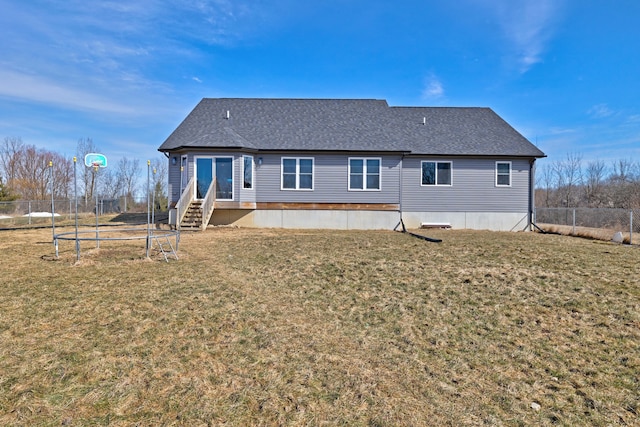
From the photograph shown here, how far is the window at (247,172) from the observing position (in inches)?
641

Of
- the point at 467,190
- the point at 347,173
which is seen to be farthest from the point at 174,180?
the point at 467,190

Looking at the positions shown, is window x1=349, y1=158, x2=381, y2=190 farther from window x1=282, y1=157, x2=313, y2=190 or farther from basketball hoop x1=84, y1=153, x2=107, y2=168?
basketball hoop x1=84, y1=153, x2=107, y2=168

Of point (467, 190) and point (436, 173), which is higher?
point (436, 173)

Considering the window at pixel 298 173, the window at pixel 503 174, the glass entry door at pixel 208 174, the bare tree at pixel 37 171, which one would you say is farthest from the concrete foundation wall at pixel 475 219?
the bare tree at pixel 37 171

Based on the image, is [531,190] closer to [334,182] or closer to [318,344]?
[334,182]

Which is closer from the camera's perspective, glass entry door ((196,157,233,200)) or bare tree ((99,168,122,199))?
glass entry door ((196,157,233,200))

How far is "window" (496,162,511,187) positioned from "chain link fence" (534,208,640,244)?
9.07 ft

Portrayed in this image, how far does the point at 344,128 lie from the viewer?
18531 mm

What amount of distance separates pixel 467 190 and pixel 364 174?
5162 mm

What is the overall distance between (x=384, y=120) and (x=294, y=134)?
5.05 meters

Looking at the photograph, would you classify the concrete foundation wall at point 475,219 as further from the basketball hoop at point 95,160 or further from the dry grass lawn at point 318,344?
the basketball hoop at point 95,160

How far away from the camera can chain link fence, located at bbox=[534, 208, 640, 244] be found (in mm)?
16047

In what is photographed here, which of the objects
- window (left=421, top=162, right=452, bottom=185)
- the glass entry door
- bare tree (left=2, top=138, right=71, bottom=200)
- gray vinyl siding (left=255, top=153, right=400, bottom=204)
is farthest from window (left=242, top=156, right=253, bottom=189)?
bare tree (left=2, top=138, right=71, bottom=200)

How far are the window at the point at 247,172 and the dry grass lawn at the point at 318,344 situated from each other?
8.68 meters
